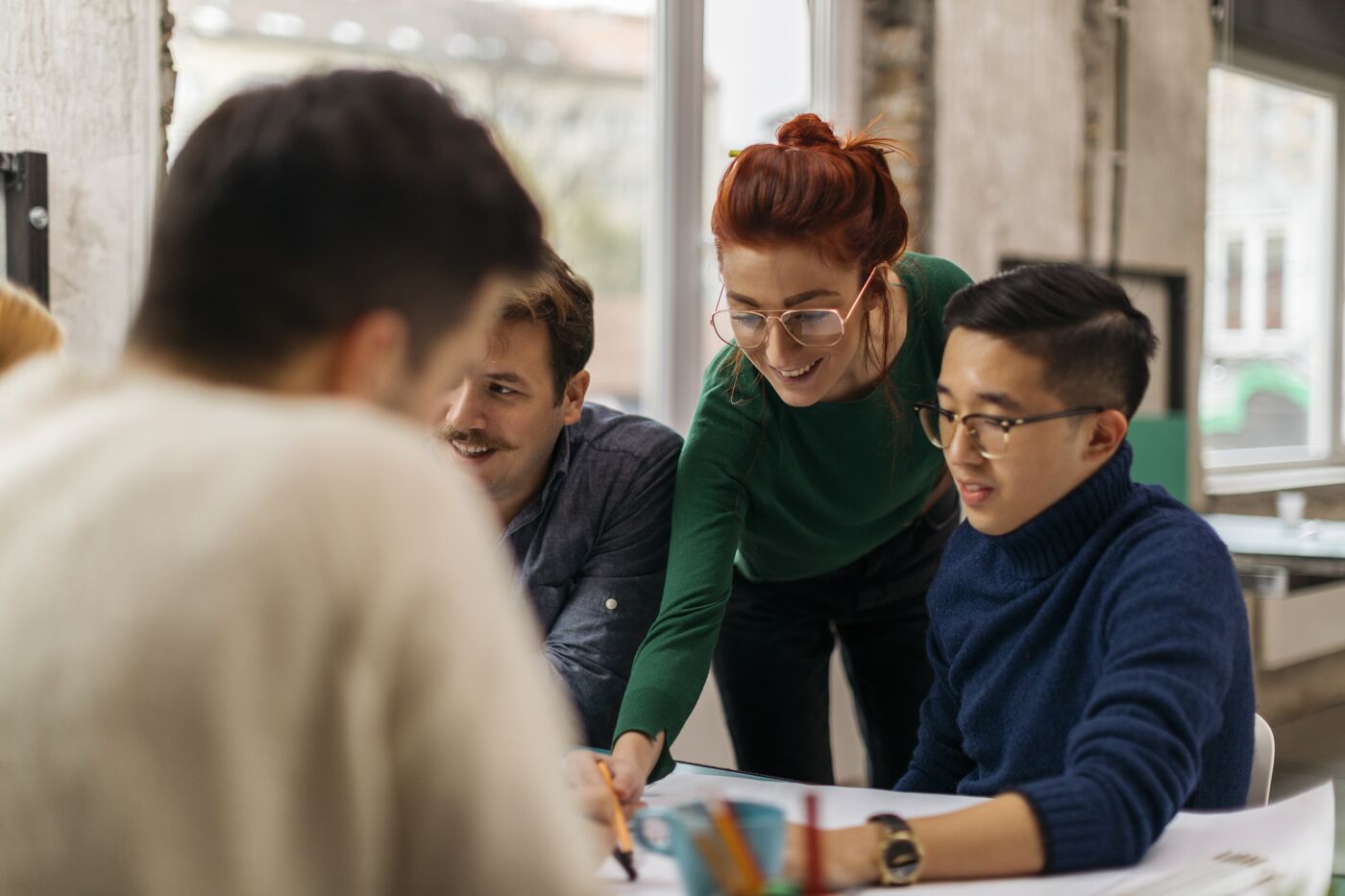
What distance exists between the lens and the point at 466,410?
178 cm

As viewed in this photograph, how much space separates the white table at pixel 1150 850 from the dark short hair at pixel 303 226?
689 mm

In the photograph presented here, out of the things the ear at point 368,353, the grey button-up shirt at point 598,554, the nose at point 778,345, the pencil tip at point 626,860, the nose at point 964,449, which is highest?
the nose at point 778,345

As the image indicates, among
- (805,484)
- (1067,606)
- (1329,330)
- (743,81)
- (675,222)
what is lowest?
(1067,606)

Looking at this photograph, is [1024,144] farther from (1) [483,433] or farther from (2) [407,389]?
(2) [407,389]

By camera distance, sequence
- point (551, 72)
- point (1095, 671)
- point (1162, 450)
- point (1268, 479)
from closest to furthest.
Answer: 1. point (1095, 671)
2. point (551, 72)
3. point (1162, 450)
4. point (1268, 479)

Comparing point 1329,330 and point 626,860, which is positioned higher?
point 1329,330

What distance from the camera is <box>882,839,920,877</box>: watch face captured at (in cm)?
116


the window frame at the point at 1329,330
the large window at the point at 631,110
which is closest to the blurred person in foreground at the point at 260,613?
the large window at the point at 631,110

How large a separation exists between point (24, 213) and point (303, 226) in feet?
5.94

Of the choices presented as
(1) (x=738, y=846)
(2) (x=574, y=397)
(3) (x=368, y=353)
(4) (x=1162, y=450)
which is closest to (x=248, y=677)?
(3) (x=368, y=353)

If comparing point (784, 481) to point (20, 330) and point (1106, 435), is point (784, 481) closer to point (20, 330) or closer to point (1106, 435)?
point (1106, 435)

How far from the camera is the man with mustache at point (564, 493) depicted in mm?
1741

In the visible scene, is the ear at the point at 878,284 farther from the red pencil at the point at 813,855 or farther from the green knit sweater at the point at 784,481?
the red pencil at the point at 813,855

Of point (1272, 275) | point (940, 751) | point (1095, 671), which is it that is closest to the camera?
point (1095, 671)
